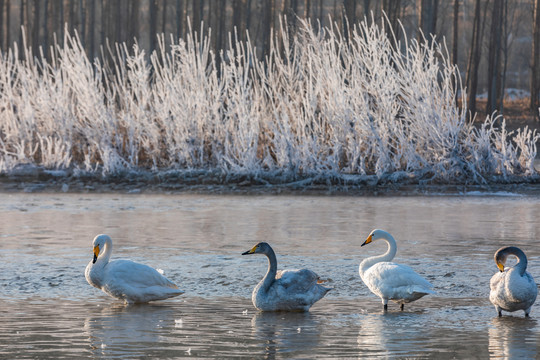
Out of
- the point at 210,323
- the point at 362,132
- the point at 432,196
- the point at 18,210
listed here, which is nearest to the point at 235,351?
the point at 210,323

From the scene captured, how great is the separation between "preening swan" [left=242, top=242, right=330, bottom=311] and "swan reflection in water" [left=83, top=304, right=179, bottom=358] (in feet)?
2.28

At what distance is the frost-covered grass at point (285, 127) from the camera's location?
1780 cm

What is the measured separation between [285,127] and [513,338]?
37.3 ft

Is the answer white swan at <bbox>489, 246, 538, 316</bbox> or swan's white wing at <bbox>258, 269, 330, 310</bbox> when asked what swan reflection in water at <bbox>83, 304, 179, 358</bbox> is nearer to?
swan's white wing at <bbox>258, 269, 330, 310</bbox>

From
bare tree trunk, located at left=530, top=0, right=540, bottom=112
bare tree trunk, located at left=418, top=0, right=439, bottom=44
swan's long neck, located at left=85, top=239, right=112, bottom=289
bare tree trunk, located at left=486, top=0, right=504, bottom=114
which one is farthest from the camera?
bare tree trunk, located at left=530, top=0, right=540, bottom=112

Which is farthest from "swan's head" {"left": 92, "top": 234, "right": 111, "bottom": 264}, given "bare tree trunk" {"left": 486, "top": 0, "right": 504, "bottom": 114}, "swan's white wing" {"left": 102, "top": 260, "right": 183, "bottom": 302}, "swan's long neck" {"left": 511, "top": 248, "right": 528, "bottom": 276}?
"bare tree trunk" {"left": 486, "top": 0, "right": 504, "bottom": 114}

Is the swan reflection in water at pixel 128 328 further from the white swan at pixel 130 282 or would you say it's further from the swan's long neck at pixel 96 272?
the swan's long neck at pixel 96 272

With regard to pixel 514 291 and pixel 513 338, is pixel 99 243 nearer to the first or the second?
pixel 514 291

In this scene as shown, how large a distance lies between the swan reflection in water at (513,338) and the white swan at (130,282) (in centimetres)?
256

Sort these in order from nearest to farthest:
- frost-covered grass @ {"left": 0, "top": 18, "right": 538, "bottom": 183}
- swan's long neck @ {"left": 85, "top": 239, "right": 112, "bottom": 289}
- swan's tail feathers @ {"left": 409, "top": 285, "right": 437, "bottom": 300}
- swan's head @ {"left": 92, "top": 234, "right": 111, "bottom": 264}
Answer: swan's tail feathers @ {"left": 409, "top": 285, "right": 437, "bottom": 300}
swan's long neck @ {"left": 85, "top": 239, "right": 112, "bottom": 289}
swan's head @ {"left": 92, "top": 234, "right": 111, "bottom": 264}
frost-covered grass @ {"left": 0, "top": 18, "right": 538, "bottom": 183}

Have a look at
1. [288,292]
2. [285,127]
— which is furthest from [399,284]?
[285,127]

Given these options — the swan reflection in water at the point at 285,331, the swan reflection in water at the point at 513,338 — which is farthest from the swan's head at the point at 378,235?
the swan reflection in water at the point at 513,338

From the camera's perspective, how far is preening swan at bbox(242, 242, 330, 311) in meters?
7.48

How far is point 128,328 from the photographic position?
686cm
